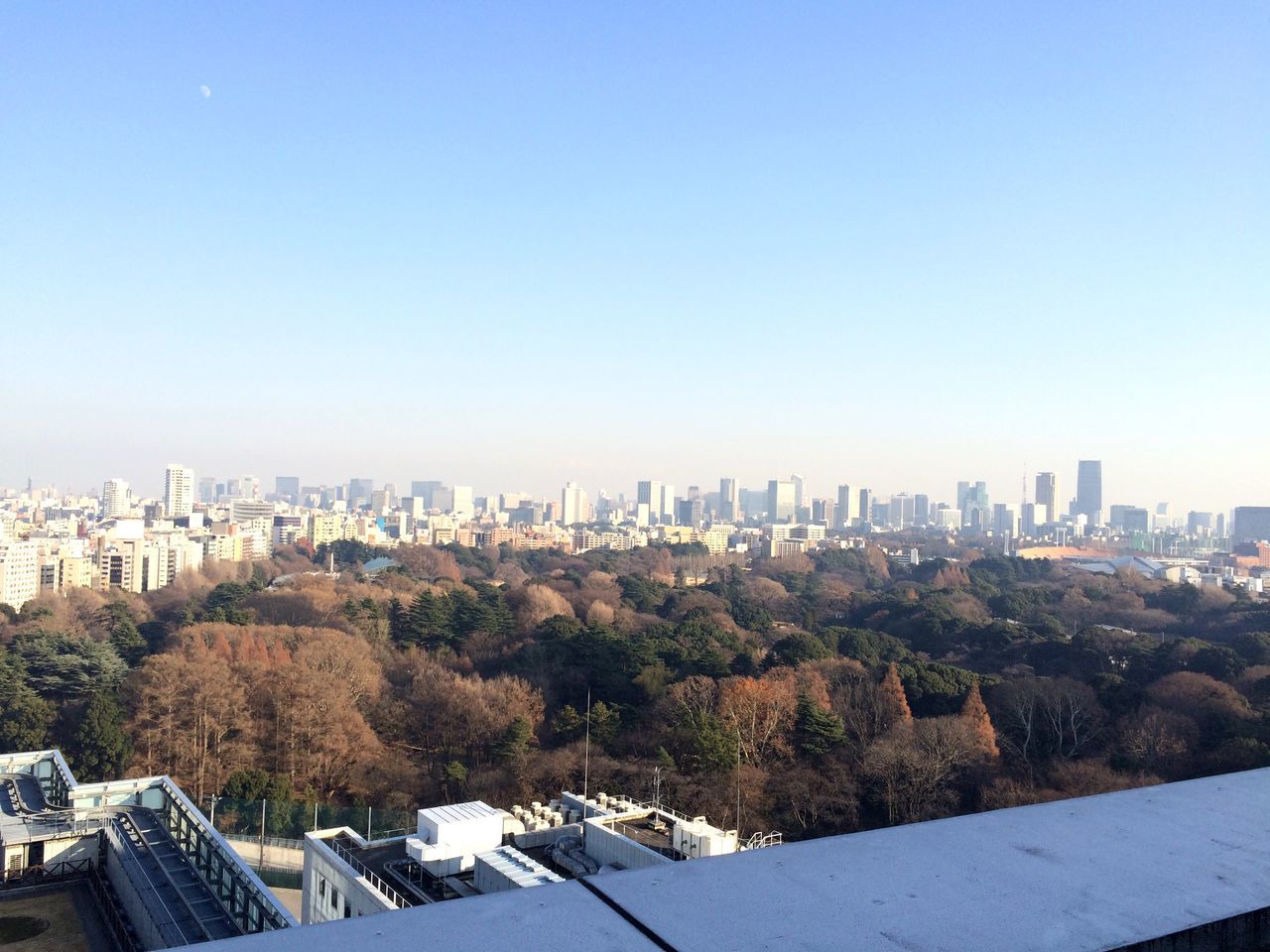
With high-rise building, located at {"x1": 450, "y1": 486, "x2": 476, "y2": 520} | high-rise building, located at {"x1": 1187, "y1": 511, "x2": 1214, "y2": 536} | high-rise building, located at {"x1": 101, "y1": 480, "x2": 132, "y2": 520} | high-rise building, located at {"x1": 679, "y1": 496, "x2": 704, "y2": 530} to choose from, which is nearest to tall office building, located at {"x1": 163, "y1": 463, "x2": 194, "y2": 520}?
high-rise building, located at {"x1": 101, "y1": 480, "x2": 132, "y2": 520}

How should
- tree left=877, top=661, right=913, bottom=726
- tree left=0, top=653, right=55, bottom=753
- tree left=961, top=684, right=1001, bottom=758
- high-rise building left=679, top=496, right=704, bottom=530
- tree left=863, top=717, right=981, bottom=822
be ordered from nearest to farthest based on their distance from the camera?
tree left=863, top=717, right=981, bottom=822, tree left=961, top=684, right=1001, bottom=758, tree left=0, top=653, right=55, bottom=753, tree left=877, top=661, right=913, bottom=726, high-rise building left=679, top=496, right=704, bottom=530

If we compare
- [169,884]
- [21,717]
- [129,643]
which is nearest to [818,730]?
[169,884]

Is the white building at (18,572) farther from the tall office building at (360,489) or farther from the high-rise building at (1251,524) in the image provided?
the tall office building at (360,489)

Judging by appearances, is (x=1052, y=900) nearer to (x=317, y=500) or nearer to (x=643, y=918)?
(x=643, y=918)

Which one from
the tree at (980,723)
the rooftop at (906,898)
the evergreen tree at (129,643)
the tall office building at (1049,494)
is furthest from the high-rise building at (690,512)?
the rooftop at (906,898)

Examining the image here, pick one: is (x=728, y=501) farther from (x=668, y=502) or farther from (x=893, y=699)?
(x=893, y=699)

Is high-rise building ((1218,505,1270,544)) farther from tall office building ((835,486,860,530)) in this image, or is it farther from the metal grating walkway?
the metal grating walkway
